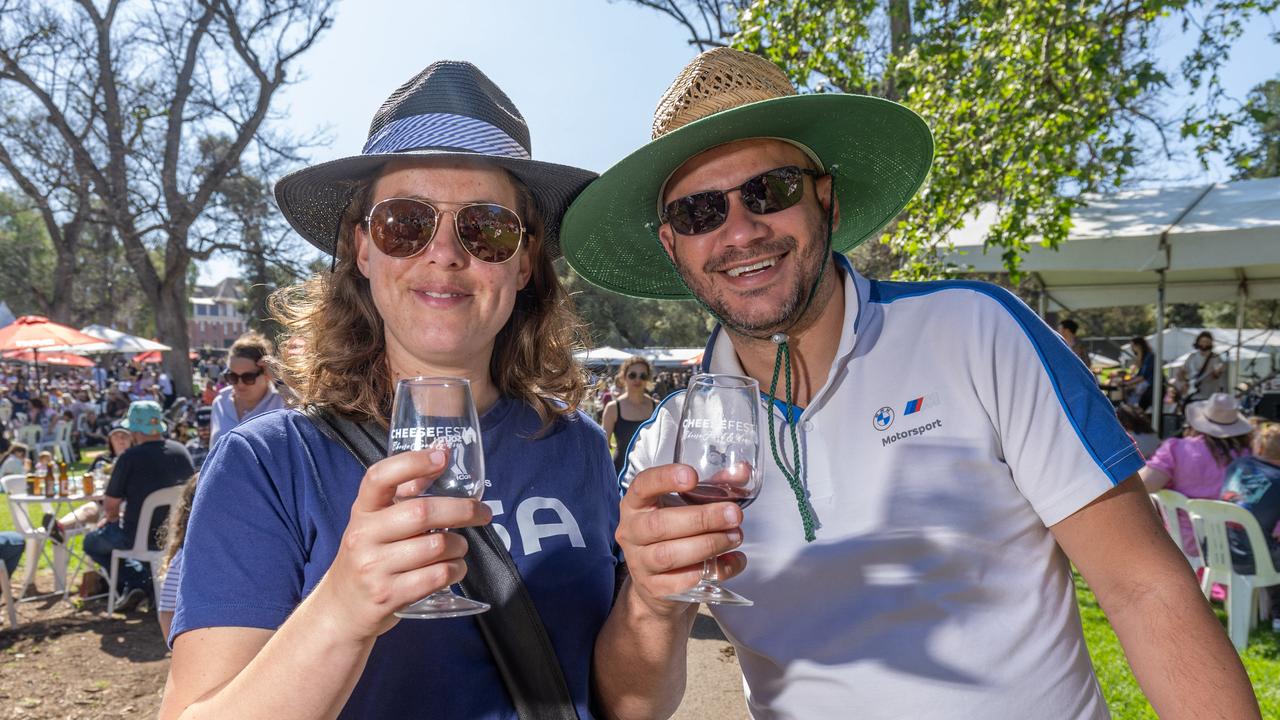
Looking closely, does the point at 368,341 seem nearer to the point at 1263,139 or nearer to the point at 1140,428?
the point at 1140,428

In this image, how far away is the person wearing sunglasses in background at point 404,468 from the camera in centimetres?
126

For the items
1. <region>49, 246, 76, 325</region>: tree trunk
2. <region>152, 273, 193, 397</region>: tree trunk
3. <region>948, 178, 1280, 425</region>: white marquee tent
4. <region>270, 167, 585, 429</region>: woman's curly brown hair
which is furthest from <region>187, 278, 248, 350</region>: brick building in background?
<region>270, 167, 585, 429</region>: woman's curly brown hair

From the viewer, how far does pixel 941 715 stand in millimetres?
1785

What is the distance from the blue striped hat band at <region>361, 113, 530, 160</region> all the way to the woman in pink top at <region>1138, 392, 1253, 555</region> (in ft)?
22.7

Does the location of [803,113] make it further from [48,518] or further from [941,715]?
[48,518]

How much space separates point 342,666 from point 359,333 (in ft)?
3.47

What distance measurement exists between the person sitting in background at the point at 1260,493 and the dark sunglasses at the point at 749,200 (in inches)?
229

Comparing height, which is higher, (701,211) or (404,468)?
(701,211)

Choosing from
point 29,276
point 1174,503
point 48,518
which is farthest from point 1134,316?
point 29,276

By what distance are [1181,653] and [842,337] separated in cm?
98

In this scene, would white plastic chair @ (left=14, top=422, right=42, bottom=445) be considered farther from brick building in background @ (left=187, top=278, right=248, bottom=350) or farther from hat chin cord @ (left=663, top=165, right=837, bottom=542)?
brick building in background @ (left=187, top=278, right=248, bottom=350)

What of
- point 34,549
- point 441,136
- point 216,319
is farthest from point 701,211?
point 216,319

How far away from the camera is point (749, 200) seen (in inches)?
87.2

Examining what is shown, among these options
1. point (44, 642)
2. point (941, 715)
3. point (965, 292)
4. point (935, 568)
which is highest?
point (965, 292)
